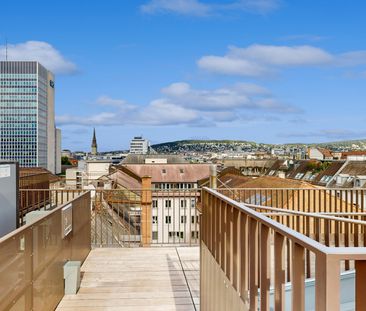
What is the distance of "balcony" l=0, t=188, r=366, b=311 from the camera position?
1.52 m

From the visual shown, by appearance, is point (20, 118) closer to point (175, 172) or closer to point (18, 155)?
point (18, 155)

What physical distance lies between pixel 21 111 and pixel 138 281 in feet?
344

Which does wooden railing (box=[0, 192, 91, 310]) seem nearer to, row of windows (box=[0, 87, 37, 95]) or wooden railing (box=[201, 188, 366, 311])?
wooden railing (box=[201, 188, 366, 311])

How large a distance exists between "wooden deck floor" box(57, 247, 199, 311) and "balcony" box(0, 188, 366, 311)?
12 mm

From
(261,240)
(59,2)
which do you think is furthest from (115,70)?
(261,240)

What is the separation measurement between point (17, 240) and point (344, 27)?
924 inches

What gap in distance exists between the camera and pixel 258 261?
7.20 ft

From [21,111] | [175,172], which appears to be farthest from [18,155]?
[175,172]

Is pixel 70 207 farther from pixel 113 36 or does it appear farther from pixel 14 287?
pixel 113 36

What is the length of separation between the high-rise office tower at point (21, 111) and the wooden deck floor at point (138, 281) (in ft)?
331

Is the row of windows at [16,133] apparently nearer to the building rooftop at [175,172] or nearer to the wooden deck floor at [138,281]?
the building rooftop at [175,172]

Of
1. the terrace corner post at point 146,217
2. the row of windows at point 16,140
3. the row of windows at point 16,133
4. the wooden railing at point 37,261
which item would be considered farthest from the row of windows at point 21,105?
the wooden railing at point 37,261

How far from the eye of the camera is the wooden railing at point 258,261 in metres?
1.24

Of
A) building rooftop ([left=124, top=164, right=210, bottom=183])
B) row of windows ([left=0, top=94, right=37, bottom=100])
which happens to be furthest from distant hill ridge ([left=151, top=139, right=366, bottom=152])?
building rooftop ([left=124, top=164, right=210, bottom=183])
